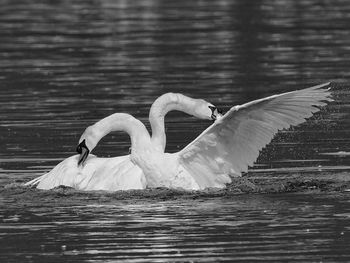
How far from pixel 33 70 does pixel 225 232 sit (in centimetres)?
1488

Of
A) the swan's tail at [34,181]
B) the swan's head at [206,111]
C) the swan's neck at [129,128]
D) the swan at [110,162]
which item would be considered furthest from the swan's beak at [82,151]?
the swan's head at [206,111]

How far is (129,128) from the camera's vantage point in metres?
14.7

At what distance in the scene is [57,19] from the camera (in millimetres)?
38094

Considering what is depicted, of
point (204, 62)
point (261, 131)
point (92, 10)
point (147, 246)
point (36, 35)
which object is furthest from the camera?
point (92, 10)

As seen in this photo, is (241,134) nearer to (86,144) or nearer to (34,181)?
(86,144)

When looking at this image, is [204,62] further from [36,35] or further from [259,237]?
[259,237]

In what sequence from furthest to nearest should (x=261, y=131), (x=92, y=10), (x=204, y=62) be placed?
(x=92, y=10) < (x=204, y=62) < (x=261, y=131)

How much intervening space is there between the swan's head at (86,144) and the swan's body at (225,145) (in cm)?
52

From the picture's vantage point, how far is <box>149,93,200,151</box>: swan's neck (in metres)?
14.6

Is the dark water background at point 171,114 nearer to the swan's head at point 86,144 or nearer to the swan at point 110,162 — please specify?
the swan at point 110,162

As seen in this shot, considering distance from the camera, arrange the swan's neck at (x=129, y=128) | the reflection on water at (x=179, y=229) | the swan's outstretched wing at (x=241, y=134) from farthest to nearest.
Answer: the swan's neck at (x=129, y=128)
the swan's outstretched wing at (x=241, y=134)
the reflection on water at (x=179, y=229)

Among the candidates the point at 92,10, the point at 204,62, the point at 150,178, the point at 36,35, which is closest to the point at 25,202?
the point at 150,178

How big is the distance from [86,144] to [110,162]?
0.43 metres

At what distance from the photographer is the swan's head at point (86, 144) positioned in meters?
14.8
